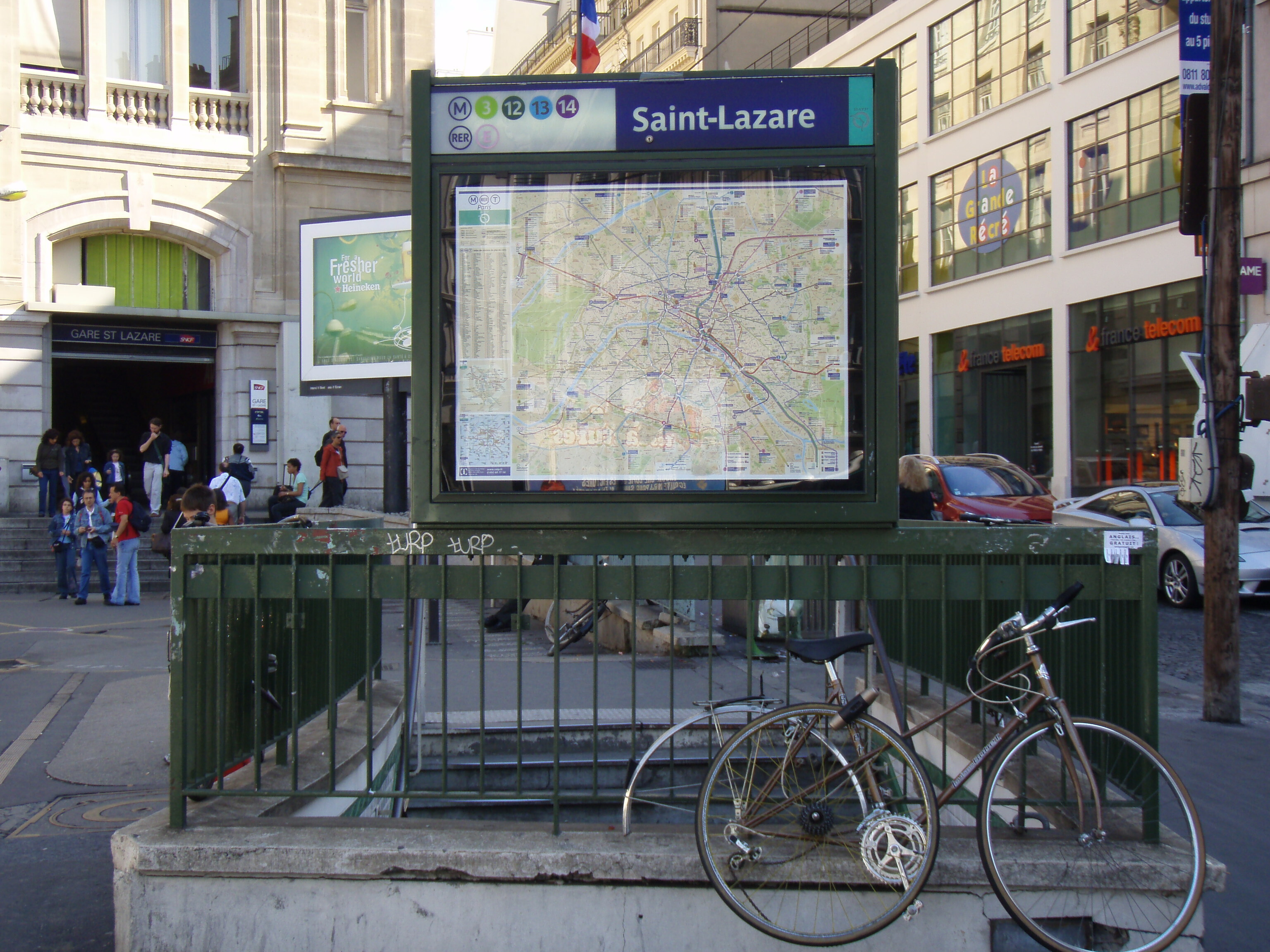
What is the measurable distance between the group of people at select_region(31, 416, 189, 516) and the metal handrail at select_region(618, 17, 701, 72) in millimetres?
29643

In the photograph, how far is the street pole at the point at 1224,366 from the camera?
26.5 ft

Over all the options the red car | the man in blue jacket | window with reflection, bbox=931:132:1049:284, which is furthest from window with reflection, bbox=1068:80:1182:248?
the man in blue jacket

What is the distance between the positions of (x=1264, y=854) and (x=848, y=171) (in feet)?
11.8

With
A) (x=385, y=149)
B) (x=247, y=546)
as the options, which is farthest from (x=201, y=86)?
(x=247, y=546)

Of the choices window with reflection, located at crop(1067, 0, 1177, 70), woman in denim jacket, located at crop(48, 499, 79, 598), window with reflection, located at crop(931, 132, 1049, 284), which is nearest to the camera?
woman in denim jacket, located at crop(48, 499, 79, 598)

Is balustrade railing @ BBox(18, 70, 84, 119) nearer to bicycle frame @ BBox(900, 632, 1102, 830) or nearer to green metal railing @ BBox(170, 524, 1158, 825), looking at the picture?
green metal railing @ BBox(170, 524, 1158, 825)

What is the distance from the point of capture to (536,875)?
361 cm

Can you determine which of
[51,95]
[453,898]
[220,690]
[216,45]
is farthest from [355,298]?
[216,45]

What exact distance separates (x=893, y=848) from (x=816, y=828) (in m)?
0.24

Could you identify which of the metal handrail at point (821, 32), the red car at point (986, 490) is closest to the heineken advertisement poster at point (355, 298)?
the red car at point (986, 490)

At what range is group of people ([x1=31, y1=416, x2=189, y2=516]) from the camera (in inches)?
774

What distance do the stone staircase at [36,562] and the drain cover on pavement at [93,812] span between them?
41.3ft

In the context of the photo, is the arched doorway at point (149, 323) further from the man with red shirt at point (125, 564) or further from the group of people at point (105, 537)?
the man with red shirt at point (125, 564)

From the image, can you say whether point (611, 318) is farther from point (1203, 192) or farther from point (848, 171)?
point (1203, 192)
